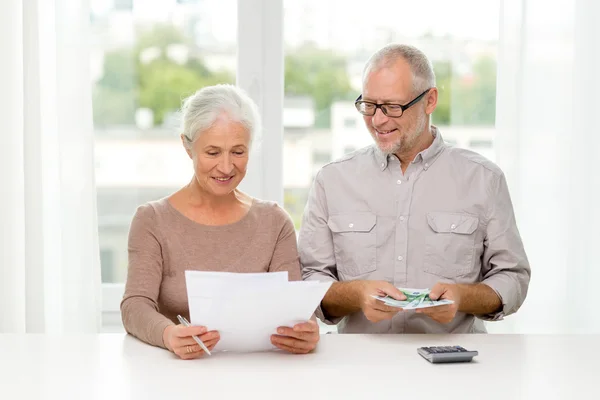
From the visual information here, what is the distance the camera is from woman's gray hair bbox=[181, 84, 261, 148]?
2301 millimetres

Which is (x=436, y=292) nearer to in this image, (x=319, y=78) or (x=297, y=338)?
(x=297, y=338)

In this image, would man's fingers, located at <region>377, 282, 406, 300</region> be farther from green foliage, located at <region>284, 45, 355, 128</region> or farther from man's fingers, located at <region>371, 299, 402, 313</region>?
green foliage, located at <region>284, 45, 355, 128</region>

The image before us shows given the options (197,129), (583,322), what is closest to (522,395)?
(197,129)

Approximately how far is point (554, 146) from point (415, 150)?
78 centimetres

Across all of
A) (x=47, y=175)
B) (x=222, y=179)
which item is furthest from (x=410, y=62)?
(x=47, y=175)

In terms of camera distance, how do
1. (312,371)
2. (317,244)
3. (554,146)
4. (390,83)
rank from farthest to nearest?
(554,146), (317,244), (390,83), (312,371)

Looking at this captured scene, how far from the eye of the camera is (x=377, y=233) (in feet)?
8.19

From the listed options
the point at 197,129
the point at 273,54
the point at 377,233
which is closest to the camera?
the point at 197,129

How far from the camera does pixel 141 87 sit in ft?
10.9

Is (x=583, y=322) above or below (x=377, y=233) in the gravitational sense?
below

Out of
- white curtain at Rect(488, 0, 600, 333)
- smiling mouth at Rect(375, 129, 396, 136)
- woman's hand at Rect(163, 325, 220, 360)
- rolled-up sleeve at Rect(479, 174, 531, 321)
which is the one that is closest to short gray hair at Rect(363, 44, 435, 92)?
smiling mouth at Rect(375, 129, 396, 136)

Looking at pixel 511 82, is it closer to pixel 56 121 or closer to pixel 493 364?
pixel 493 364

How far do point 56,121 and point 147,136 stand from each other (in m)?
0.42

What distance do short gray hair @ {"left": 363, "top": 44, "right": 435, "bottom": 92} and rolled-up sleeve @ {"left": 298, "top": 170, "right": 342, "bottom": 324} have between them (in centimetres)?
42
